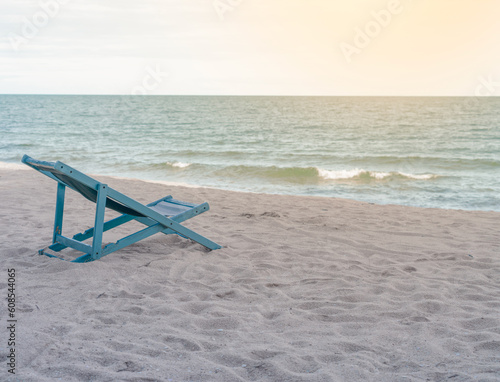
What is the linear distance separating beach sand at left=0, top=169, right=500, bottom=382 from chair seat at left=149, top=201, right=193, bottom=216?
0.44 m

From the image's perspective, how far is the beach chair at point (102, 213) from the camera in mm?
4008

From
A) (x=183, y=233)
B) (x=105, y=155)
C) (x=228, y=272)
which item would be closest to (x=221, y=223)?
(x=183, y=233)

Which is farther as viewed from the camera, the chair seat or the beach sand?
the chair seat

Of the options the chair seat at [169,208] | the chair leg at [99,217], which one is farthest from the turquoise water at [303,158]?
the chair leg at [99,217]

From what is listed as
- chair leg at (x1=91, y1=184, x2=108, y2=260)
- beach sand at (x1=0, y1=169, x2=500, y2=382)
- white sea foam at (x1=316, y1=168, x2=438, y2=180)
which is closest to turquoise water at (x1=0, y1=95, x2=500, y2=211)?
white sea foam at (x1=316, y1=168, x2=438, y2=180)

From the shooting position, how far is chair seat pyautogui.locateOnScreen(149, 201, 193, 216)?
487 centimetres

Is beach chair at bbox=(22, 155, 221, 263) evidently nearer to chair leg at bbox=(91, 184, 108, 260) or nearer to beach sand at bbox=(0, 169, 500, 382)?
chair leg at bbox=(91, 184, 108, 260)

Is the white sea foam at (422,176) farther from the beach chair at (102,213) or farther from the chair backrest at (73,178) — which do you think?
the chair backrest at (73,178)

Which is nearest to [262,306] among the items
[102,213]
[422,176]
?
[102,213]

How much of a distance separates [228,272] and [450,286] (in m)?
2.04

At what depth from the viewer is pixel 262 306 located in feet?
11.4

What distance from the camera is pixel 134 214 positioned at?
14.7 ft

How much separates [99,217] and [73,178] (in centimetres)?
44

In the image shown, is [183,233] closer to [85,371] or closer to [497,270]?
[85,371]
